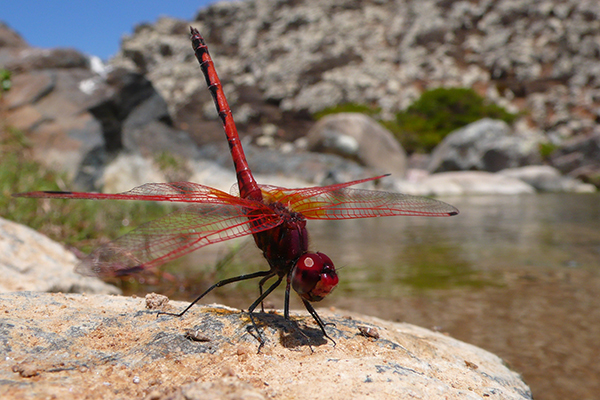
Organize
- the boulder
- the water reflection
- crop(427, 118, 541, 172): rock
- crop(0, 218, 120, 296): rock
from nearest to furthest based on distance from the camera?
crop(0, 218, 120, 296): rock, the water reflection, the boulder, crop(427, 118, 541, 172): rock

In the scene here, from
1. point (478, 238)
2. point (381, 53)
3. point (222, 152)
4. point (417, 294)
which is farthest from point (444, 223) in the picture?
point (381, 53)

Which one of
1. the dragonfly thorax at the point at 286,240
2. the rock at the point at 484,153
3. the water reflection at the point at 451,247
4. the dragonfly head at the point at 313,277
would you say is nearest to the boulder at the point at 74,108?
the water reflection at the point at 451,247

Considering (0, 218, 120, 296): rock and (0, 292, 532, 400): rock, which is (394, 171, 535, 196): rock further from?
(0, 292, 532, 400): rock

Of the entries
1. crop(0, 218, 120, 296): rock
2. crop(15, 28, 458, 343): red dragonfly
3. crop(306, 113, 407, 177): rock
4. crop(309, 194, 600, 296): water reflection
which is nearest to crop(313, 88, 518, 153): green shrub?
crop(306, 113, 407, 177): rock

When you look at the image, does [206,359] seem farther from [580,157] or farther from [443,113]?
[443,113]

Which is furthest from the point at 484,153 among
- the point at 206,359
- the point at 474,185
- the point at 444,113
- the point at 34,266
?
the point at 206,359

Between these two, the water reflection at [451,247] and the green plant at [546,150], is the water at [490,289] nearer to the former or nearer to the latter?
the water reflection at [451,247]
